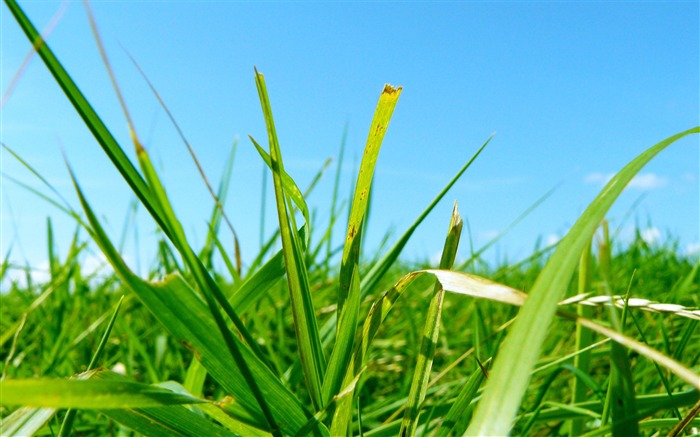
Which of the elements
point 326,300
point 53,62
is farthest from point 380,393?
point 53,62

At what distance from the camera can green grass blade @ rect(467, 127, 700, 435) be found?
0.36 m

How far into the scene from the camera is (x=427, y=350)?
606 mm

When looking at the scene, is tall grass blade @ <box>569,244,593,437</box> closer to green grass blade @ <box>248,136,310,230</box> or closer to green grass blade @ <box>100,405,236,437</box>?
green grass blade @ <box>248,136,310,230</box>

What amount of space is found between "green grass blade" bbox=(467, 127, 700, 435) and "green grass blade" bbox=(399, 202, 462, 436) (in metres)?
0.19

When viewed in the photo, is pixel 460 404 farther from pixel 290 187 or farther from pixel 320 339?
pixel 290 187

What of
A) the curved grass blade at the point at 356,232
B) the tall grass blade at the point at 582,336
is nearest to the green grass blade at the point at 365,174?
the curved grass blade at the point at 356,232

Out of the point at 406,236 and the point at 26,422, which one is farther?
the point at 406,236

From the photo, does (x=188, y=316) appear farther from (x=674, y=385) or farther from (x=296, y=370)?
(x=674, y=385)

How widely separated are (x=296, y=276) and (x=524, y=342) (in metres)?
0.24

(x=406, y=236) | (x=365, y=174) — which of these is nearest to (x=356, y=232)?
(x=365, y=174)

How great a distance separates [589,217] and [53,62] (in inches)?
15.5

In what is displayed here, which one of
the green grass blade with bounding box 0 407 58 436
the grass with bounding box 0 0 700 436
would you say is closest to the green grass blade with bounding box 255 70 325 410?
the grass with bounding box 0 0 700 436

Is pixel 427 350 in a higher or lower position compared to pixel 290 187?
lower

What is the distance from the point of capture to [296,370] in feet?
2.93
